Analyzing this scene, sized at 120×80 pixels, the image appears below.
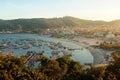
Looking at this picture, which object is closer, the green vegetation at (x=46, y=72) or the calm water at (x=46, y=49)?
the green vegetation at (x=46, y=72)

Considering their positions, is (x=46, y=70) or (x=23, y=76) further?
(x=46, y=70)

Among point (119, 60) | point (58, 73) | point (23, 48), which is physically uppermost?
point (119, 60)

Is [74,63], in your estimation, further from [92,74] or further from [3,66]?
[3,66]

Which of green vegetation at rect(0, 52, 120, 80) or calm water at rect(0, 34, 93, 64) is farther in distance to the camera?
calm water at rect(0, 34, 93, 64)

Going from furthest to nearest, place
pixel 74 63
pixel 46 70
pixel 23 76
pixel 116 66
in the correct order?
pixel 74 63 → pixel 46 70 → pixel 116 66 → pixel 23 76

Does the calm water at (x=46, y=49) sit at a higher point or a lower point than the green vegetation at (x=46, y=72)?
lower

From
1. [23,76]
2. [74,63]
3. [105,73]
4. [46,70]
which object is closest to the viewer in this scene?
[23,76]

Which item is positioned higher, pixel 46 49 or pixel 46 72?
pixel 46 72

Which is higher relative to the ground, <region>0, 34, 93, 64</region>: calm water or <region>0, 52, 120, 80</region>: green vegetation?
<region>0, 52, 120, 80</region>: green vegetation

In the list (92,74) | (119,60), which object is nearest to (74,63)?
(119,60)

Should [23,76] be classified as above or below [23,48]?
above

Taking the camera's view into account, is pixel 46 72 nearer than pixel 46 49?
Yes
